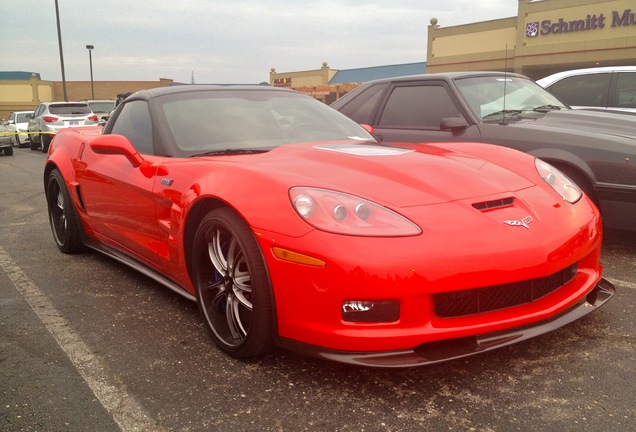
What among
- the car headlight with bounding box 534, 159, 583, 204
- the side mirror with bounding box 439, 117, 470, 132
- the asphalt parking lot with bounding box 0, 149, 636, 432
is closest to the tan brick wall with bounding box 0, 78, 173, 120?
the side mirror with bounding box 439, 117, 470, 132

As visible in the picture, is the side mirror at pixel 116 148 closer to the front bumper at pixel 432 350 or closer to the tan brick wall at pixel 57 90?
the front bumper at pixel 432 350

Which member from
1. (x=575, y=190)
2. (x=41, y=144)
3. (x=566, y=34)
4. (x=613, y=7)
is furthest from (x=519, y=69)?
(x=575, y=190)

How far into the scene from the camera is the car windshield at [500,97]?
5328mm

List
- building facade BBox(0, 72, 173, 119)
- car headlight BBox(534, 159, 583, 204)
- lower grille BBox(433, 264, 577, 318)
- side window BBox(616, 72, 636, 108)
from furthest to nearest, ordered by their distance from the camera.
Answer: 1. building facade BBox(0, 72, 173, 119)
2. side window BBox(616, 72, 636, 108)
3. car headlight BBox(534, 159, 583, 204)
4. lower grille BBox(433, 264, 577, 318)

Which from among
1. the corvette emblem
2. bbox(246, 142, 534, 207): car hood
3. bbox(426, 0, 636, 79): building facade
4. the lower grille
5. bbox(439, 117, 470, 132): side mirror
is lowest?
the lower grille

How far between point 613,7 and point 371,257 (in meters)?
23.5

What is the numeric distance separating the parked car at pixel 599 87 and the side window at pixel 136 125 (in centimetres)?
493

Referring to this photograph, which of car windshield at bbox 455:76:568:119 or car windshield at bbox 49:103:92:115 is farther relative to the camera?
car windshield at bbox 49:103:92:115

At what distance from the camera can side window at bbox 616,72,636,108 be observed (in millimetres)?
6691

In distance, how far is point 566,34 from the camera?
77.3ft

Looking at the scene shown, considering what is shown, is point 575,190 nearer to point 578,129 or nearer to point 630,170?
point 630,170

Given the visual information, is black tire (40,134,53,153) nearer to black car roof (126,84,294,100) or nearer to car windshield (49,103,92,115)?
car windshield (49,103,92,115)

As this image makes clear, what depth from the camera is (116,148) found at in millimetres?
3389

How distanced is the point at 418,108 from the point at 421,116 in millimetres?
102
